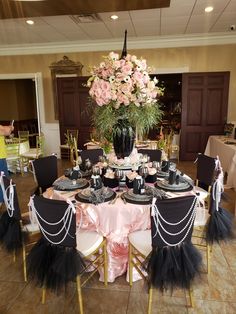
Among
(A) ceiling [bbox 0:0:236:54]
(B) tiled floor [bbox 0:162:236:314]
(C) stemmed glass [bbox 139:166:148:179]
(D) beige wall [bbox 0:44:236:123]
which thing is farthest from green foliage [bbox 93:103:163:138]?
(D) beige wall [bbox 0:44:236:123]

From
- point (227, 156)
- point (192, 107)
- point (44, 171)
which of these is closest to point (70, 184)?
point (44, 171)

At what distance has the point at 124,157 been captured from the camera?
259cm

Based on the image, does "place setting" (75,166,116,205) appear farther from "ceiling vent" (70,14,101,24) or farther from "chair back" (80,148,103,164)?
"ceiling vent" (70,14,101,24)

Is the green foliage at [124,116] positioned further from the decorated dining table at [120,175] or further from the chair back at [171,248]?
the chair back at [171,248]

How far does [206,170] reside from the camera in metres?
2.99

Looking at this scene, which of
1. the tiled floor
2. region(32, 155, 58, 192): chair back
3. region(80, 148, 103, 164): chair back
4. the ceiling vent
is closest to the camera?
the tiled floor

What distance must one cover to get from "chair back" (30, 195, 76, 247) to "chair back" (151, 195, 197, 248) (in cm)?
57

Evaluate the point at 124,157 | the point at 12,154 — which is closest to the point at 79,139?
the point at 12,154

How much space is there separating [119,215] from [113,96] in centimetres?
102

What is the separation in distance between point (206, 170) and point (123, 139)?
1.16m

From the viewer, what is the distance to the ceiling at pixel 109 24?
393 cm

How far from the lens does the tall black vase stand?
2447 millimetres

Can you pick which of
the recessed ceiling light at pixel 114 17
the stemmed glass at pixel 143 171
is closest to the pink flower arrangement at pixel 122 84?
the stemmed glass at pixel 143 171

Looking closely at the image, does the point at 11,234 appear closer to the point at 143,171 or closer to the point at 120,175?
the point at 120,175
